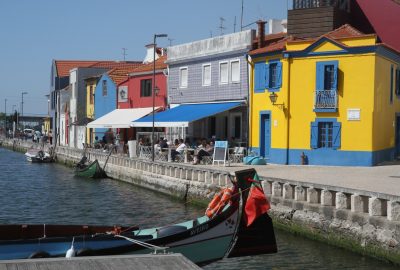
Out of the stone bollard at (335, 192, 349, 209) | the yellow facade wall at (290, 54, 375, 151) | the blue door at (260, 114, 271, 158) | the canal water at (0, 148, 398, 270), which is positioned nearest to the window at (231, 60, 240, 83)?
the blue door at (260, 114, 271, 158)

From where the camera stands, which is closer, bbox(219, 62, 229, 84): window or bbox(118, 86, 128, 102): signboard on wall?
bbox(219, 62, 229, 84): window

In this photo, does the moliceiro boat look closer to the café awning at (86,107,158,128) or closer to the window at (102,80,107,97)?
the café awning at (86,107,158,128)

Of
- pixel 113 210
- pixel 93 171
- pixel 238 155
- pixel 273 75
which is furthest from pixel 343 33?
pixel 93 171

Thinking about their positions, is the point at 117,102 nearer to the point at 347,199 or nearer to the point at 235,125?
the point at 235,125

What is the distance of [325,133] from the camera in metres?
26.7

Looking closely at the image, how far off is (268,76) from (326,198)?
1320 cm

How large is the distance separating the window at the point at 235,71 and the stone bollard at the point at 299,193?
46.8ft

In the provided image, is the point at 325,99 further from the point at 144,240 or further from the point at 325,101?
the point at 144,240

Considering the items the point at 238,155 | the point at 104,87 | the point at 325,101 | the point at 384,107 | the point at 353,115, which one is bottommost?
the point at 238,155

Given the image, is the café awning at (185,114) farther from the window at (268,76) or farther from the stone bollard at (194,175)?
the stone bollard at (194,175)

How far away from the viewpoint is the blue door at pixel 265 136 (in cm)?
2888

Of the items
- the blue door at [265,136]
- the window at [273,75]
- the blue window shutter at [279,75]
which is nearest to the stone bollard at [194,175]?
the blue door at [265,136]

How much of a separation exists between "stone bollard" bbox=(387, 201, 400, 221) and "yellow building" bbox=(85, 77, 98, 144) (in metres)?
38.5

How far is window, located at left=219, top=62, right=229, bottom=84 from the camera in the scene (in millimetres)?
31922
